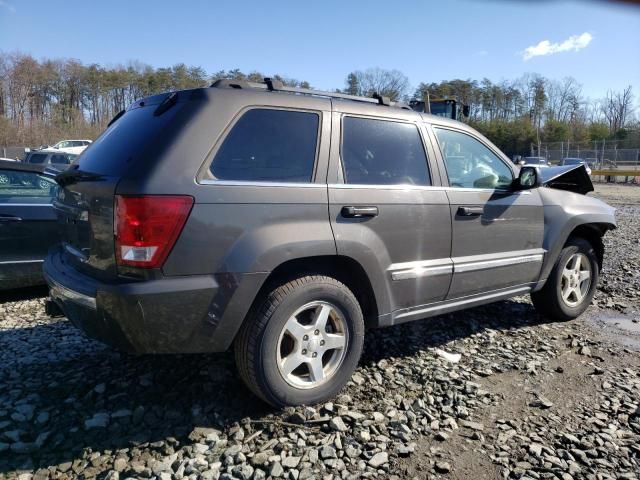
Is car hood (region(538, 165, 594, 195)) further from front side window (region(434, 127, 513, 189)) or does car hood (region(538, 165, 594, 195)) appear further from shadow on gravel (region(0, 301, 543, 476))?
shadow on gravel (region(0, 301, 543, 476))

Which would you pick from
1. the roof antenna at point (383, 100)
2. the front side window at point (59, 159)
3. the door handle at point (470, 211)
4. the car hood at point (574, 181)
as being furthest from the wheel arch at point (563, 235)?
the front side window at point (59, 159)

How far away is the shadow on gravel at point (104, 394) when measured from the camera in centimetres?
272

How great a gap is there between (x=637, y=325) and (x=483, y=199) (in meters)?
2.35

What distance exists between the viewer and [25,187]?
5395mm

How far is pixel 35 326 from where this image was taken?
4.48 metres

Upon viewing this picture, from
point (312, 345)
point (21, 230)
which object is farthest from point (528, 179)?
point (21, 230)

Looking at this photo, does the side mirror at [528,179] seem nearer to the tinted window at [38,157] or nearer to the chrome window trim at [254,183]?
the chrome window trim at [254,183]

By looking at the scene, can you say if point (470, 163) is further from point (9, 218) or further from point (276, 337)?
point (9, 218)

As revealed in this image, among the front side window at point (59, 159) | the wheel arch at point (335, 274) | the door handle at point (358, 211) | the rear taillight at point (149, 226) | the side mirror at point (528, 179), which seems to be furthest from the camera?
the front side window at point (59, 159)

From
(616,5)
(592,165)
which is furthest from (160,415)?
(592,165)

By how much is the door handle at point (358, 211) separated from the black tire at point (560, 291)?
2418 millimetres

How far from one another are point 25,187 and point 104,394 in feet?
10.7

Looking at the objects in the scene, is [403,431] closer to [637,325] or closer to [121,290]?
[121,290]

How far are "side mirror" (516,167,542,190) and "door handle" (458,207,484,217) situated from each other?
0.55 metres
